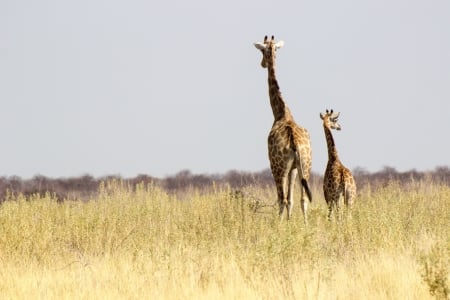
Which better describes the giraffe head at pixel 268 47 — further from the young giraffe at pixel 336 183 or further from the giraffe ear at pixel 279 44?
the young giraffe at pixel 336 183

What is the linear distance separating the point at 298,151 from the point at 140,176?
26.3 meters

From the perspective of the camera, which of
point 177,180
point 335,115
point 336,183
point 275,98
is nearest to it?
point 336,183

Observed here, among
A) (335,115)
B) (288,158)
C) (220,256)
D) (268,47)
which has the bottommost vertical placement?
(220,256)

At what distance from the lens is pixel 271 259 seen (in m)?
7.86

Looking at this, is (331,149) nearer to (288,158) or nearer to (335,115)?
(335,115)

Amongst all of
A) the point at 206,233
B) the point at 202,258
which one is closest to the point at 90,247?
the point at 206,233

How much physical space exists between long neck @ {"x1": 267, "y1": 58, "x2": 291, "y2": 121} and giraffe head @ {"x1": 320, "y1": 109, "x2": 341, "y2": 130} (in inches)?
52.6

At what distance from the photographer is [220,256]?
371 inches

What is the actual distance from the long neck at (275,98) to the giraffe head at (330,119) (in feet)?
4.38

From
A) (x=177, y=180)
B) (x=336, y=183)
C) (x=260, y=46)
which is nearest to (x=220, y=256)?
(x=336, y=183)

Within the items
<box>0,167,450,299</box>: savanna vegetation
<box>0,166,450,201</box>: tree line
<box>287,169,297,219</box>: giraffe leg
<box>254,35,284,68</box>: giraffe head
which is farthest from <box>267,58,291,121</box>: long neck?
<box>0,166,450,201</box>: tree line

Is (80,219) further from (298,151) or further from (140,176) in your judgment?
(140,176)

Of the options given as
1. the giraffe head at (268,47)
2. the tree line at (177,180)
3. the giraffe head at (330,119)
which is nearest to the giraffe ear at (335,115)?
the giraffe head at (330,119)

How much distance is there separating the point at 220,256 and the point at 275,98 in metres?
4.54
